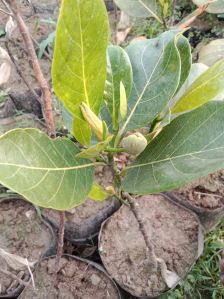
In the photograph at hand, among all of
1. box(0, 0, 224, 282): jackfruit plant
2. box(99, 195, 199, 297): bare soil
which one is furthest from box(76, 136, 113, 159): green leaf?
box(99, 195, 199, 297): bare soil

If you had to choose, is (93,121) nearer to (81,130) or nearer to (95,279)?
(81,130)

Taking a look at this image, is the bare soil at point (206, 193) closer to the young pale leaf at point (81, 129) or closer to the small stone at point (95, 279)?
the small stone at point (95, 279)

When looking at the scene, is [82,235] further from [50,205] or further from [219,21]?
[219,21]

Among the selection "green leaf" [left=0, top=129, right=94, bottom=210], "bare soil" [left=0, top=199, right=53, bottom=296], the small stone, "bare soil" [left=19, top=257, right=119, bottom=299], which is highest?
"green leaf" [left=0, top=129, right=94, bottom=210]

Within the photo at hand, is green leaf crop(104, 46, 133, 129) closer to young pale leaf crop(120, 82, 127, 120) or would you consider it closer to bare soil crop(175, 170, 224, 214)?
young pale leaf crop(120, 82, 127, 120)

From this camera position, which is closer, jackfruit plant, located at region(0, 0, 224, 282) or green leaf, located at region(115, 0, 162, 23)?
jackfruit plant, located at region(0, 0, 224, 282)

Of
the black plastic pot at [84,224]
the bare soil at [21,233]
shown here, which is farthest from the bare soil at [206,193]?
the bare soil at [21,233]
